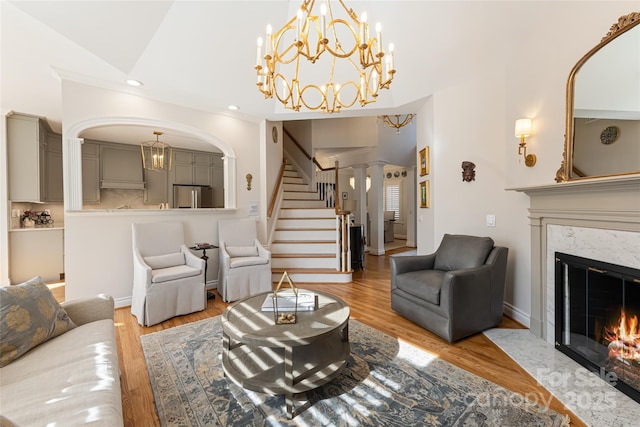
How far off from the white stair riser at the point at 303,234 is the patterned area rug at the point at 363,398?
2.95 meters

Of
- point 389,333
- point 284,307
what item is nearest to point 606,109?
point 389,333

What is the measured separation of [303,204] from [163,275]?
3.61 metres

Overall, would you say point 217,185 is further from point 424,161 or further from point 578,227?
point 578,227

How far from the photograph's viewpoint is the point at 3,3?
2.14m

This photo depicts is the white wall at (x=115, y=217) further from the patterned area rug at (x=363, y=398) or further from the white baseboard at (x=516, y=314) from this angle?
the white baseboard at (x=516, y=314)

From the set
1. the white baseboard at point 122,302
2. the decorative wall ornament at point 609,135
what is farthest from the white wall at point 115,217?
the decorative wall ornament at point 609,135

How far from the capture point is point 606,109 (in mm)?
1923

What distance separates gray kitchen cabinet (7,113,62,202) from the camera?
4156mm

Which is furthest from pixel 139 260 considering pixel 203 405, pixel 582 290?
pixel 582 290

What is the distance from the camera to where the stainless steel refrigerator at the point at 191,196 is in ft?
21.5

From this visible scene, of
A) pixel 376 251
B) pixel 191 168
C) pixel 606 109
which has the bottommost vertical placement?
pixel 376 251

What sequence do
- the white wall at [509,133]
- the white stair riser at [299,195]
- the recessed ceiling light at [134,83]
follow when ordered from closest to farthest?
the white wall at [509,133]
the recessed ceiling light at [134,83]
the white stair riser at [299,195]

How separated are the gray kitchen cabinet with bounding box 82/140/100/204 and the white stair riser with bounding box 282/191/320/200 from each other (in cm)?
385

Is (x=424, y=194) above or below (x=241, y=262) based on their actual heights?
above
